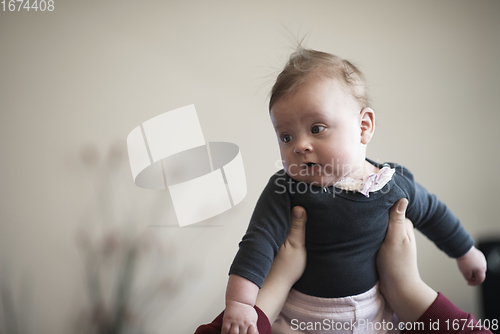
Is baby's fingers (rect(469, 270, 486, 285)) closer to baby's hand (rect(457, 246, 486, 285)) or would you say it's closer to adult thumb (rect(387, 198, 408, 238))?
baby's hand (rect(457, 246, 486, 285))

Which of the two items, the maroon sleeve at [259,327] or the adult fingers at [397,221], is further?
the adult fingers at [397,221]

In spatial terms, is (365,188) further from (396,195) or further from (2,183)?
(2,183)

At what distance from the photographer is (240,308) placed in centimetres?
56

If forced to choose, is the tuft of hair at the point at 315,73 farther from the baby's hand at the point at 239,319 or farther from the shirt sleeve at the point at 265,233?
the baby's hand at the point at 239,319

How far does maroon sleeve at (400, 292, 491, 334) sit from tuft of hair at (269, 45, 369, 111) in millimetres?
411

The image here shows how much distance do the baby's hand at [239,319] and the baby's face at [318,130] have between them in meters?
0.25

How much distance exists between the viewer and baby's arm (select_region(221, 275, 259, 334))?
550 millimetres

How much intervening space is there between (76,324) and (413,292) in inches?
38.0

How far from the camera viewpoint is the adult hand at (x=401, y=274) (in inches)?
27.2

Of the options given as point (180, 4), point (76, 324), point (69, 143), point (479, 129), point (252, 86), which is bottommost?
point (76, 324)

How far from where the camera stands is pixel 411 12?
4.30 feet

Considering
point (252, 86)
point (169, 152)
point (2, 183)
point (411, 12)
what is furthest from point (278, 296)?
point (411, 12)

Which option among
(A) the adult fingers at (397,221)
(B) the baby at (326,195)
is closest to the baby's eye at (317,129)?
(B) the baby at (326,195)

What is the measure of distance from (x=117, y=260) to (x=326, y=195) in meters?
0.75
